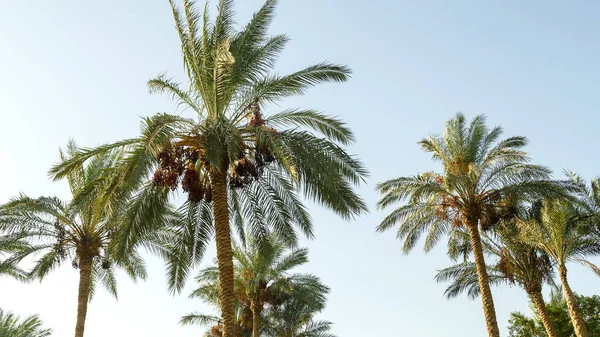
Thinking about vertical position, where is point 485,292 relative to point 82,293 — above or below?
below

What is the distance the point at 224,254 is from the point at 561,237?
43.8 ft

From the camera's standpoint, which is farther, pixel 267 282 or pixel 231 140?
pixel 267 282

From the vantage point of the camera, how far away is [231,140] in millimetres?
12492

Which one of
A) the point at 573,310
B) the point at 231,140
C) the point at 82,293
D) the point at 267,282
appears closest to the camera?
the point at 231,140

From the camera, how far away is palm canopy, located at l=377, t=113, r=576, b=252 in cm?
2033

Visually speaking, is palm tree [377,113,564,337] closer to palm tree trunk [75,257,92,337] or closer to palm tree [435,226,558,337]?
palm tree [435,226,558,337]

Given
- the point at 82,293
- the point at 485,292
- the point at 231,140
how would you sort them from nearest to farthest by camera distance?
the point at 231,140, the point at 82,293, the point at 485,292

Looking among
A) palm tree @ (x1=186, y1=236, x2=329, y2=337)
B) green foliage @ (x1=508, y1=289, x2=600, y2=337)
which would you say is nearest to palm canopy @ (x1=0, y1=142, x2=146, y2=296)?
palm tree @ (x1=186, y1=236, x2=329, y2=337)

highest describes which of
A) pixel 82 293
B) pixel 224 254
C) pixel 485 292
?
pixel 82 293

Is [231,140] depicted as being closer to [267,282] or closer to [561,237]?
[561,237]

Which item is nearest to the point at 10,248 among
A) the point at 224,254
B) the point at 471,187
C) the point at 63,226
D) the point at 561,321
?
the point at 63,226

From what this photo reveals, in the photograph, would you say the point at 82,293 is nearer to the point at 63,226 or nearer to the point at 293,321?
the point at 63,226

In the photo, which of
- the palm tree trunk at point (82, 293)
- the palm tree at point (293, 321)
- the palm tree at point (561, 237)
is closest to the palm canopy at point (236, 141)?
the palm tree trunk at point (82, 293)

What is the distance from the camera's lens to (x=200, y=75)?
13.8 metres
